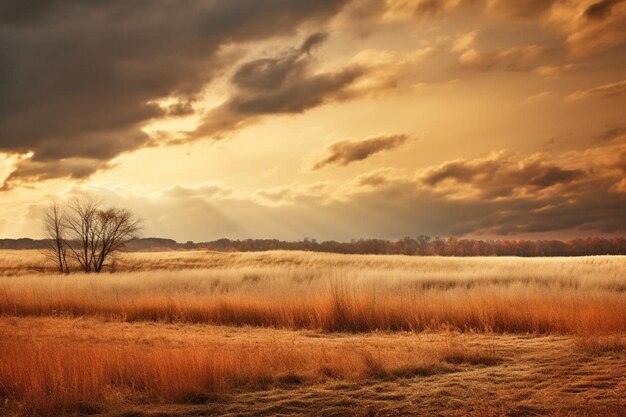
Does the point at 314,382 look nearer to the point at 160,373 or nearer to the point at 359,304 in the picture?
the point at 160,373

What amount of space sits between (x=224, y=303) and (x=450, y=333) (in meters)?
7.56

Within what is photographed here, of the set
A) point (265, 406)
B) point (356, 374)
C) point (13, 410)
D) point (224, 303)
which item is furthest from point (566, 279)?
point (13, 410)

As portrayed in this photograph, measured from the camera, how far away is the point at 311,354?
9.55m

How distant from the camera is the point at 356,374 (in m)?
8.31

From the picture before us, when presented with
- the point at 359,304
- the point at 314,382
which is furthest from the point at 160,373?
the point at 359,304

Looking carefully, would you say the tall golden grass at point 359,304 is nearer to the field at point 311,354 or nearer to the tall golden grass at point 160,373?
the field at point 311,354

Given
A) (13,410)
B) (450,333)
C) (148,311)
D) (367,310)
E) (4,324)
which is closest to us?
(13,410)

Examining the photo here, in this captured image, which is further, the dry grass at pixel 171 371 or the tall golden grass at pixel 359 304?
the tall golden grass at pixel 359 304

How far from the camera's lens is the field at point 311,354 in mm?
7086

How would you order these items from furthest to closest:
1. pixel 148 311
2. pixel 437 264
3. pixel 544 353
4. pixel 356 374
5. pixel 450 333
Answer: pixel 437 264, pixel 148 311, pixel 450 333, pixel 544 353, pixel 356 374

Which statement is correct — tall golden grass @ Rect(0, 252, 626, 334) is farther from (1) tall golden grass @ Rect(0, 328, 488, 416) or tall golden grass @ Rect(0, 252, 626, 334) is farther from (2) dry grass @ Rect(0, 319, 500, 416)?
(1) tall golden grass @ Rect(0, 328, 488, 416)

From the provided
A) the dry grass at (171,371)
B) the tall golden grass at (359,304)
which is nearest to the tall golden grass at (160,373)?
the dry grass at (171,371)

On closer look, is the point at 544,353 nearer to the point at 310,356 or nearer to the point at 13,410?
the point at 310,356

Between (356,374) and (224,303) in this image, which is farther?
(224,303)
